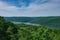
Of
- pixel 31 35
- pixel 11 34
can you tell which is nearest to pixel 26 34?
pixel 31 35

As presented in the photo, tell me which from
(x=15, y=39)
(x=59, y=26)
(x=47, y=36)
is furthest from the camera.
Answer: (x=59, y=26)

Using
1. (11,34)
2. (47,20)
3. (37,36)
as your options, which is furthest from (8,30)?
(47,20)

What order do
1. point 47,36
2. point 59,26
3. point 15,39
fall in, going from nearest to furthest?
point 47,36, point 15,39, point 59,26

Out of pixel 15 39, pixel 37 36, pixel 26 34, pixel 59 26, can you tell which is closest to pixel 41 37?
pixel 37 36

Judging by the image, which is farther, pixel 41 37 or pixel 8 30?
pixel 8 30

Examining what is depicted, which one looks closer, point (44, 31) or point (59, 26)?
point (44, 31)

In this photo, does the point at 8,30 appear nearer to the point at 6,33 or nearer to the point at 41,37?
the point at 6,33

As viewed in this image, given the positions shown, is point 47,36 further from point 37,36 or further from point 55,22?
point 55,22
